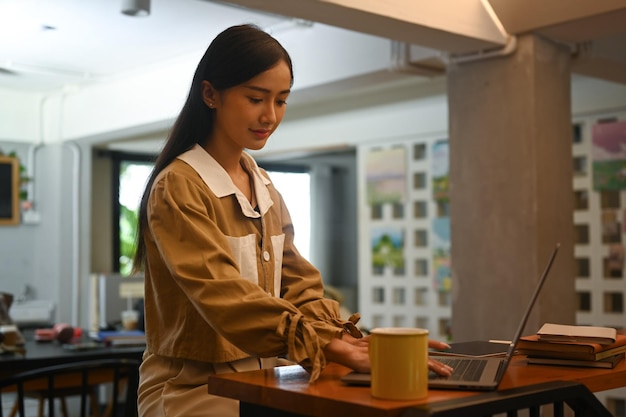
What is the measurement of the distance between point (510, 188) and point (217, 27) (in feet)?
6.70

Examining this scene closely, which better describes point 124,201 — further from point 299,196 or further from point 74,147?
point 299,196

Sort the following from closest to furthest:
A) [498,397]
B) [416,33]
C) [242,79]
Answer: [498,397] → [242,79] → [416,33]

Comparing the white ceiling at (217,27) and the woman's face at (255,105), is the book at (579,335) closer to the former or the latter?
the woman's face at (255,105)

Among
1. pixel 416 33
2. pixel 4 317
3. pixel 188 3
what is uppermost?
pixel 188 3

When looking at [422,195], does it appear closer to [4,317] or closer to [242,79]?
[4,317]

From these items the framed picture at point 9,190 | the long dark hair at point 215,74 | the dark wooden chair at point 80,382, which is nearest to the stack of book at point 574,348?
the long dark hair at point 215,74

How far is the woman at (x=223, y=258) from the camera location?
1430 mm

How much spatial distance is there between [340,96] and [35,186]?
9.04ft

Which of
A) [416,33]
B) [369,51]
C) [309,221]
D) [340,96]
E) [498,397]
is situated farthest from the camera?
[309,221]

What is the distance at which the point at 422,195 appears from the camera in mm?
6230

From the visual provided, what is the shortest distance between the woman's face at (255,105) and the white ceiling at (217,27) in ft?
4.56

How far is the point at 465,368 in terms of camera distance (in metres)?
1.42

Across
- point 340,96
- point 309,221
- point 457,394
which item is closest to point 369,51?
point 340,96

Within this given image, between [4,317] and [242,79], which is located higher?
[242,79]
